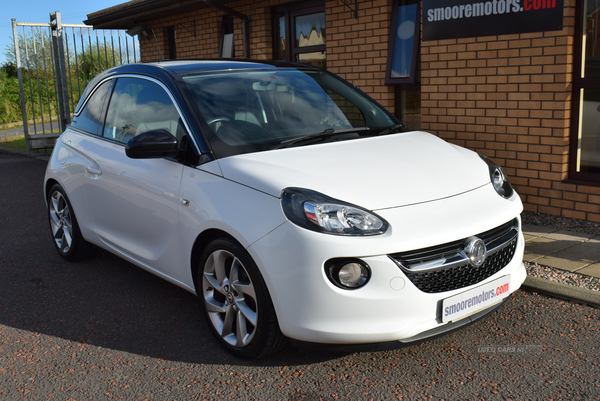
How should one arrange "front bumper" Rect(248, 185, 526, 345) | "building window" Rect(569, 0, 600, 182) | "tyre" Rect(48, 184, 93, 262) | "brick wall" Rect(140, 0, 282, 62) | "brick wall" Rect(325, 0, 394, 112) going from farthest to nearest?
"brick wall" Rect(140, 0, 282, 62) → "brick wall" Rect(325, 0, 394, 112) → "building window" Rect(569, 0, 600, 182) → "tyre" Rect(48, 184, 93, 262) → "front bumper" Rect(248, 185, 526, 345)

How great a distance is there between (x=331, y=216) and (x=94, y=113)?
2845 mm

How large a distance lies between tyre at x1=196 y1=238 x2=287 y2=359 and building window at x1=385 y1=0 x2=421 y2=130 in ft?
14.4

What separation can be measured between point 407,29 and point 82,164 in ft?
14.7

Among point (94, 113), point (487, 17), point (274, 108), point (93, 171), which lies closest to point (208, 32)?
point (487, 17)

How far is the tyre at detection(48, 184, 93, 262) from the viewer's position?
5129 mm

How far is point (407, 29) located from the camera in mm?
7371

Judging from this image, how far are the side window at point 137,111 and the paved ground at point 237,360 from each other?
49.1 inches

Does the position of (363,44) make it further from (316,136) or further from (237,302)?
(237,302)

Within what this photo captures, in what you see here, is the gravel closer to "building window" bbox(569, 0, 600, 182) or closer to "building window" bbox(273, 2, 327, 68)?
"building window" bbox(569, 0, 600, 182)

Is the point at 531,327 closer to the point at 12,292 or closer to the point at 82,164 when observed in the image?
the point at 82,164

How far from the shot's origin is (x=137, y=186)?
3.93 m

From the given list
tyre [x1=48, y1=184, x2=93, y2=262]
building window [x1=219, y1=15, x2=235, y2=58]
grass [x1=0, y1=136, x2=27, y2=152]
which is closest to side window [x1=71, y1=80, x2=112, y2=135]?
tyre [x1=48, y1=184, x2=93, y2=262]
